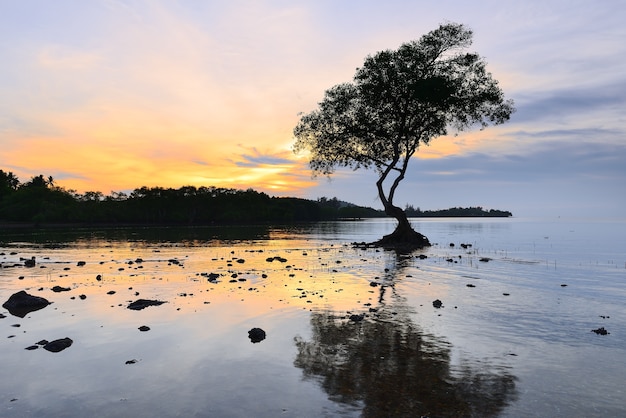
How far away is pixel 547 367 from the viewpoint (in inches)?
464

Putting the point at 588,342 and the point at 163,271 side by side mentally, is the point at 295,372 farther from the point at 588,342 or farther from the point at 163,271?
the point at 163,271

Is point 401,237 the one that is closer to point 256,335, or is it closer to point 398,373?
point 256,335

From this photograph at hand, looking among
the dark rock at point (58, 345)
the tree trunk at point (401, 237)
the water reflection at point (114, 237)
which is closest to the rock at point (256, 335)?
the dark rock at point (58, 345)

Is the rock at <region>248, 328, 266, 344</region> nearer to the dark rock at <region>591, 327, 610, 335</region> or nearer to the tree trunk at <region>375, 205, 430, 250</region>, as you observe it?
the dark rock at <region>591, 327, 610, 335</region>

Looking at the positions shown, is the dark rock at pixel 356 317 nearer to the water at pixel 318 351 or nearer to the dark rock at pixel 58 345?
the water at pixel 318 351

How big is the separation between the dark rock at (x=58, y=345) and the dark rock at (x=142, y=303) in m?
5.22

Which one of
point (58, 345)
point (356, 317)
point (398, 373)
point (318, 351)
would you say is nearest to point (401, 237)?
point (356, 317)

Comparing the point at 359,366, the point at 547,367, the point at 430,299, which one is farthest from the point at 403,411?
the point at 430,299

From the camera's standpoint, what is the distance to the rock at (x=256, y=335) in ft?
46.9

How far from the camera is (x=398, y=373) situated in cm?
1116

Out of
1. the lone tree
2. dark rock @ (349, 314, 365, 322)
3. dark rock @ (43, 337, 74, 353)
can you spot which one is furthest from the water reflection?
dark rock @ (349, 314, 365, 322)

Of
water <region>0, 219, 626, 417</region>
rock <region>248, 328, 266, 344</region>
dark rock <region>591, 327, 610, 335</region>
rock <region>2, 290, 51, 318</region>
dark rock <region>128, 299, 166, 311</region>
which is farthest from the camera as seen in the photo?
dark rock <region>128, 299, 166, 311</region>

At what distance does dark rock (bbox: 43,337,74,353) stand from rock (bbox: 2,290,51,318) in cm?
622

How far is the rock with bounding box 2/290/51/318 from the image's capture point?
18.7 meters
